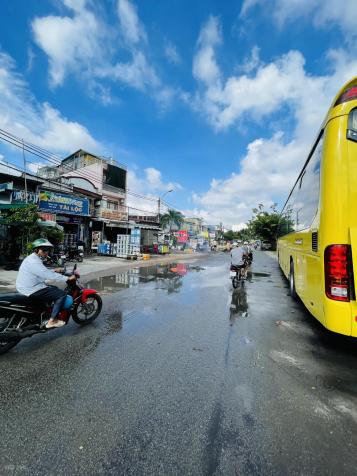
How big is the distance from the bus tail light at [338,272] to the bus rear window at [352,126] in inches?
56.3

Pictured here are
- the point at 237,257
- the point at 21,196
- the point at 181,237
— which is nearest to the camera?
the point at 237,257

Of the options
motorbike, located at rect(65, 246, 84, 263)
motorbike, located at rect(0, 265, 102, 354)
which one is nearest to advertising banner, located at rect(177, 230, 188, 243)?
motorbike, located at rect(65, 246, 84, 263)

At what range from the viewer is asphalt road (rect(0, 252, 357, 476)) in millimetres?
1894

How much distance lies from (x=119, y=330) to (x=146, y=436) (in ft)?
8.65

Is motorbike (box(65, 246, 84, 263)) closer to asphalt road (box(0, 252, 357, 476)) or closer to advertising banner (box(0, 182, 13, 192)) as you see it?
advertising banner (box(0, 182, 13, 192))

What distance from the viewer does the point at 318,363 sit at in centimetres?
350

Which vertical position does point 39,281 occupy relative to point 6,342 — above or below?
above

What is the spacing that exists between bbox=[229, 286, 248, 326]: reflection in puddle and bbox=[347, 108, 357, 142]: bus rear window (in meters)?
3.82

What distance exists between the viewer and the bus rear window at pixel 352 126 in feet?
10.4

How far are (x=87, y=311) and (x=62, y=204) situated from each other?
51.6 ft

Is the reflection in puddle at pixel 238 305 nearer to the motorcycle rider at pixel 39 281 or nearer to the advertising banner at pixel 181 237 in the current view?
the motorcycle rider at pixel 39 281

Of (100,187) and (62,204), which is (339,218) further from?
(100,187)

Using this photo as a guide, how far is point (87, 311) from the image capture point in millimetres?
4961

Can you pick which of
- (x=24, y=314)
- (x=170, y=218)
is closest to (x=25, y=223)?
(x=24, y=314)
